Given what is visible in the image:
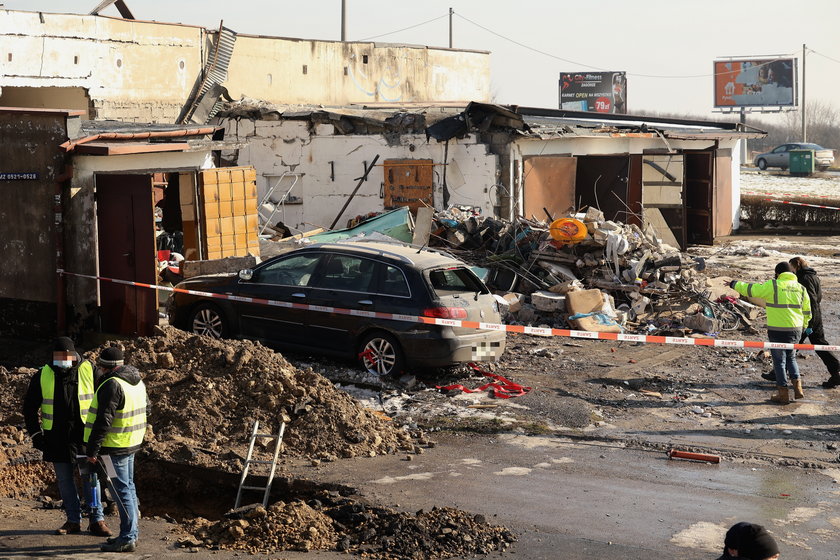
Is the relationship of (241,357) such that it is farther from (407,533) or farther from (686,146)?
(686,146)

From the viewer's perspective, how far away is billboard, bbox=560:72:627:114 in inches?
2798

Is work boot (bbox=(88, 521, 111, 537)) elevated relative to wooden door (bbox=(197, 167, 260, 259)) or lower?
lower

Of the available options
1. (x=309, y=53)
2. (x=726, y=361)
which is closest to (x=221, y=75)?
(x=309, y=53)

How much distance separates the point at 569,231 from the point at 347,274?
5.51 m

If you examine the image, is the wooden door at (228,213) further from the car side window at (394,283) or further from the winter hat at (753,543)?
the winter hat at (753,543)

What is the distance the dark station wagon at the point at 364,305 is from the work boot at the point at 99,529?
4855 millimetres

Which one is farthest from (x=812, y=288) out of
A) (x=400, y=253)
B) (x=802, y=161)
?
(x=802, y=161)

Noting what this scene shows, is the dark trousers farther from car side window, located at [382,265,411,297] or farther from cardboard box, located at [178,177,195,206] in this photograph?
cardboard box, located at [178,177,195,206]

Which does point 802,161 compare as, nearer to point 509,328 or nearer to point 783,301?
point 783,301

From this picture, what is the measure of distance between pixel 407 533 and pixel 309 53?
2605cm

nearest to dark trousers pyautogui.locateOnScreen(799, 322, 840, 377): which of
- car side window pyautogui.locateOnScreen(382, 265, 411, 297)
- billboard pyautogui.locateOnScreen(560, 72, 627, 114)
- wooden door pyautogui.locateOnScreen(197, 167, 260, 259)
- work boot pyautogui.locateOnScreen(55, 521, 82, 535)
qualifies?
car side window pyautogui.locateOnScreen(382, 265, 411, 297)

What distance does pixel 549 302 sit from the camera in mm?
15297

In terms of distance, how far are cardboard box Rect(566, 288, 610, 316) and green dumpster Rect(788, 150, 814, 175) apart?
37740 mm

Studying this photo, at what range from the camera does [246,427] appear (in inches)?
365
